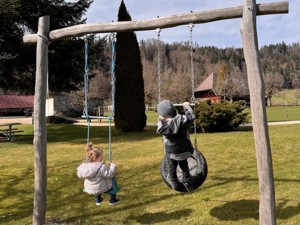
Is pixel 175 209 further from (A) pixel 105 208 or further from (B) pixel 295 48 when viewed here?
(B) pixel 295 48

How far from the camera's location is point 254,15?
5418 millimetres

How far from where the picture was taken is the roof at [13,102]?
196 ft

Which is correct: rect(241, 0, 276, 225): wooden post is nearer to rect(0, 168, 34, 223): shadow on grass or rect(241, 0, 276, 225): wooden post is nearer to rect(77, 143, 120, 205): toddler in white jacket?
rect(77, 143, 120, 205): toddler in white jacket

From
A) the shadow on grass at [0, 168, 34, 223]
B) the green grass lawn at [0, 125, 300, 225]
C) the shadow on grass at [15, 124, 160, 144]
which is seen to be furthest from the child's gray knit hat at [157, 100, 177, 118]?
the shadow on grass at [15, 124, 160, 144]

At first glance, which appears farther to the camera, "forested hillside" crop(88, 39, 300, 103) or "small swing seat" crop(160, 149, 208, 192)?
"forested hillside" crop(88, 39, 300, 103)

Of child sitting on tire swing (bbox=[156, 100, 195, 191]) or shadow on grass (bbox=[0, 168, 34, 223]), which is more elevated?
child sitting on tire swing (bbox=[156, 100, 195, 191])

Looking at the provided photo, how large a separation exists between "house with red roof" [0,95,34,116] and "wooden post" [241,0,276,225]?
186 ft

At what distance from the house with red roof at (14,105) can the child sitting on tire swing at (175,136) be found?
55633mm

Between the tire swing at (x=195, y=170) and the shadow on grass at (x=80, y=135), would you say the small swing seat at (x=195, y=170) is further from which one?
the shadow on grass at (x=80, y=135)

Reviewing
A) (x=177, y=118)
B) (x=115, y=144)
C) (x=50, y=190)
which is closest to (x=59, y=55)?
(x=115, y=144)

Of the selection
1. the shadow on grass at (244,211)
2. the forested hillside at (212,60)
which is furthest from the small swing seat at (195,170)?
the forested hillside at (212,60)

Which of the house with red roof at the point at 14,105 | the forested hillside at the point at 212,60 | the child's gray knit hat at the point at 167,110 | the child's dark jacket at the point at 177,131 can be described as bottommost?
the child's dark jacket at the point at 177,131

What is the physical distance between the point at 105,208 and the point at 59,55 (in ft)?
47.1

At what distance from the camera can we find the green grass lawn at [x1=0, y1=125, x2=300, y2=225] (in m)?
7.02
